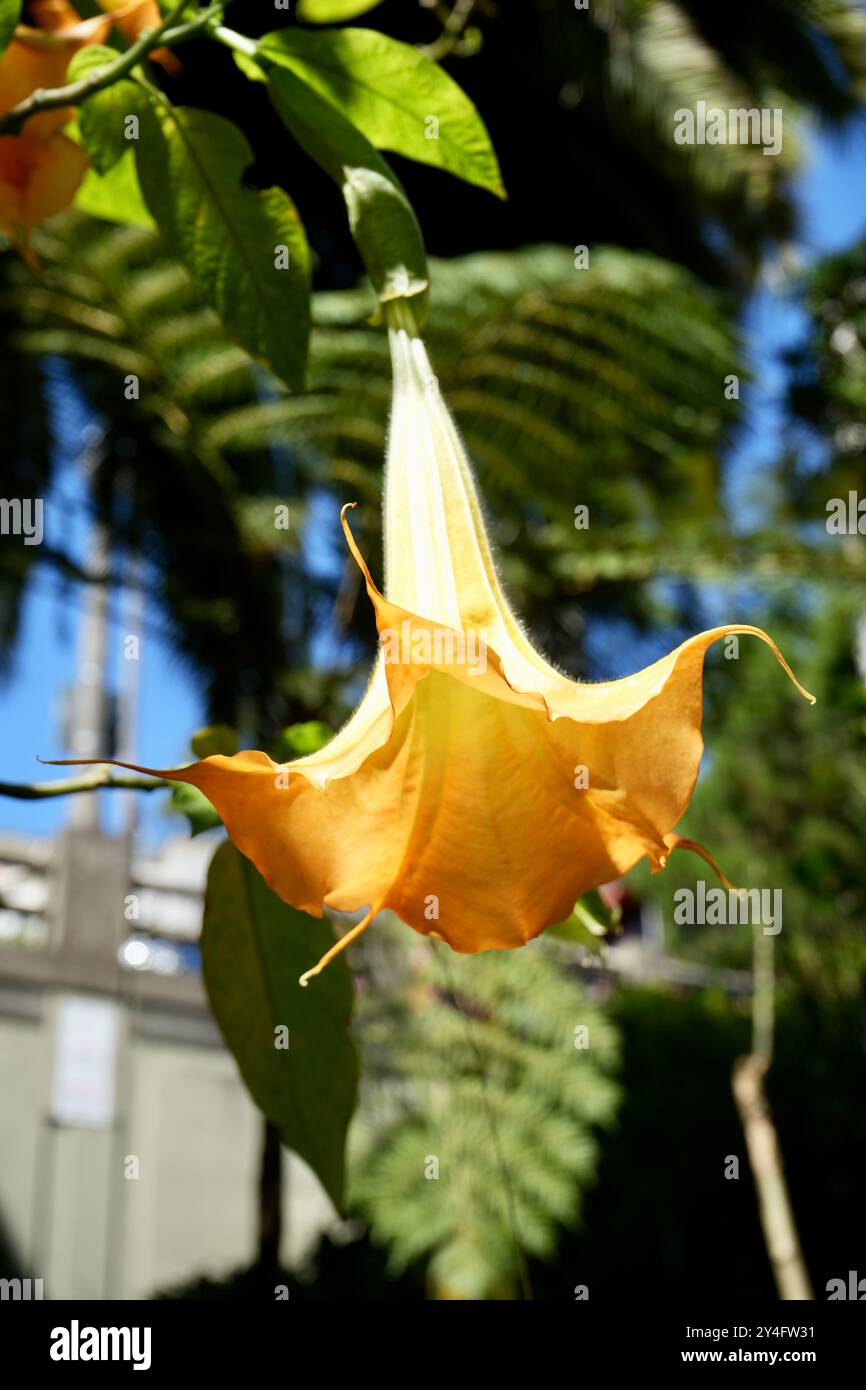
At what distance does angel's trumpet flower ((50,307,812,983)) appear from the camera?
8.9 inches

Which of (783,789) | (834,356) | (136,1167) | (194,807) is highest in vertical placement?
A: (783,789)

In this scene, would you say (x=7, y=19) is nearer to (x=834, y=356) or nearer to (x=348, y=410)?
(x=834, y=356)

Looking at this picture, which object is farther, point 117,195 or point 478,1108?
point 478,1108

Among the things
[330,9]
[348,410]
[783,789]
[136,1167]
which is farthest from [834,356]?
[783,789]

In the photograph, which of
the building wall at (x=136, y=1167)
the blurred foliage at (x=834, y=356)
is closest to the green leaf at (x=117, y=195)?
the blurred foliage at (x=834, y=356)

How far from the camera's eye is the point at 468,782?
25cm

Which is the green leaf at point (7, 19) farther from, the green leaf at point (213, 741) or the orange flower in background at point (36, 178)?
the green leaf at point (213, 741)

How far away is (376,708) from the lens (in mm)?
255

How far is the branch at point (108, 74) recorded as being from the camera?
32 cm

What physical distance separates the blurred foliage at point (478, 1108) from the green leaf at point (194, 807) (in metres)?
2.72

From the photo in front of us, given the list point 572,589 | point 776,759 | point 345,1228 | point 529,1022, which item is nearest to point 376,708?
point 572,589

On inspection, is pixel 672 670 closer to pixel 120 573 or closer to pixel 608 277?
pixel 608 277

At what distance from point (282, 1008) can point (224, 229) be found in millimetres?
209

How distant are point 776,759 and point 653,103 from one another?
13.8 feet
